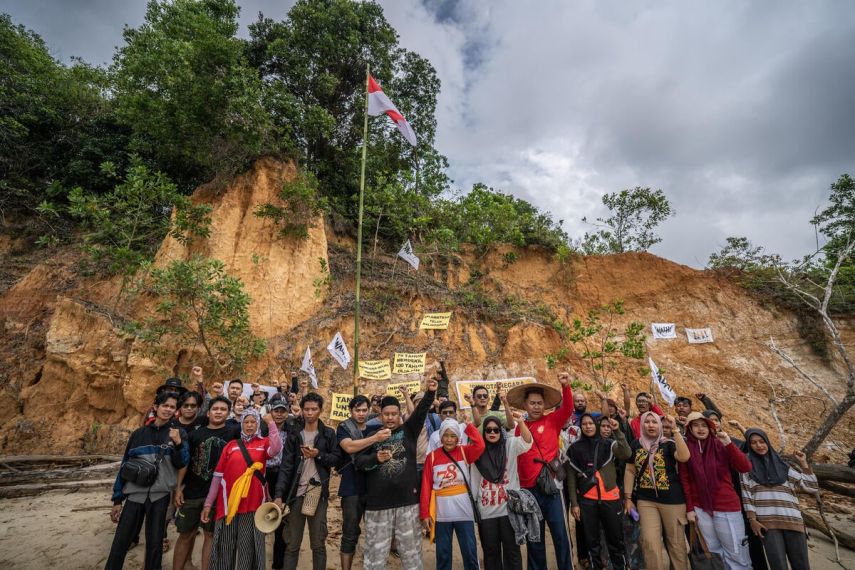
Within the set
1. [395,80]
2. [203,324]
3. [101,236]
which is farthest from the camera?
[395,80]

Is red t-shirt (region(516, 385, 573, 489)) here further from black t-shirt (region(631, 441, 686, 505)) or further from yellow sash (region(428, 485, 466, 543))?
black t-shirt (region(631, 441, 686, 505))

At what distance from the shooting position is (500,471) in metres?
3.67

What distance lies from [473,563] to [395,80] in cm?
1511

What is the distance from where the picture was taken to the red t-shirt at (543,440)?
12.9 ft

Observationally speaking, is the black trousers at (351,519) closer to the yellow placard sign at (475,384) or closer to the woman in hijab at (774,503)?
the woman in hijab at (774,503)

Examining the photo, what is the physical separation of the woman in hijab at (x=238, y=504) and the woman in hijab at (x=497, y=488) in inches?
84.3

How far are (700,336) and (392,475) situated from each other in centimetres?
1282

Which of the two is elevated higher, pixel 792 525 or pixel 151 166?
pixel 151 166

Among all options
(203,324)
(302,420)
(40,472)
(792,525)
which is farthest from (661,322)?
(40,472)

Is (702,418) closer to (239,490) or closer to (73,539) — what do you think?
(239,490)

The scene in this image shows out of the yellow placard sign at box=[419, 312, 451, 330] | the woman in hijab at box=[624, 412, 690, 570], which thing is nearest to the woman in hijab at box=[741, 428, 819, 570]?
the woman in hijab at box=[624, 412, 690, 570]

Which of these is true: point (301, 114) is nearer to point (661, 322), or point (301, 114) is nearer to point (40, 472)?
point (40, 472)

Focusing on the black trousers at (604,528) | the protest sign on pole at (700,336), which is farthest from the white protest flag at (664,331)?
the black trousers at (604,528)

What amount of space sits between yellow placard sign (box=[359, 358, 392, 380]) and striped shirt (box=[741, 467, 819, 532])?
720 cm
